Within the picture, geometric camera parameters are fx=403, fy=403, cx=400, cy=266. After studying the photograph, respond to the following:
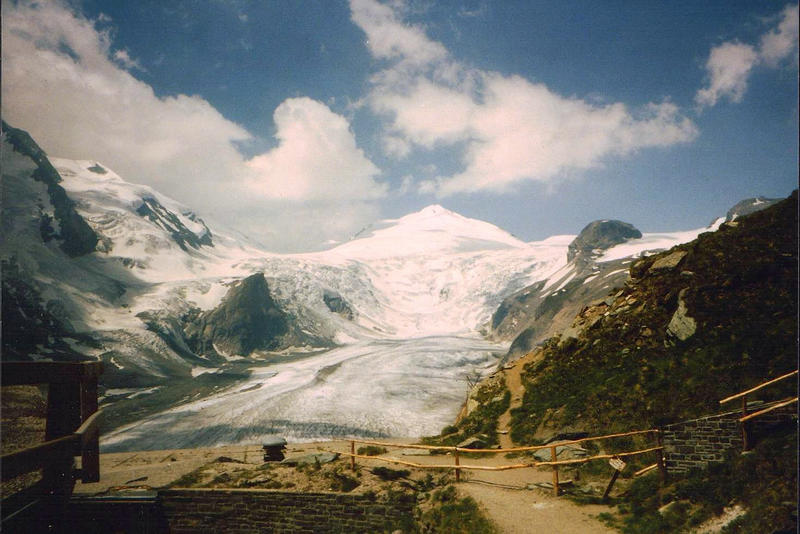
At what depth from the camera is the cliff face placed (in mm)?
14070

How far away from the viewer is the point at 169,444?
38969 mm

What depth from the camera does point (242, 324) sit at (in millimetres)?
102750

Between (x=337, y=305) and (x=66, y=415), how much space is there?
130 metres

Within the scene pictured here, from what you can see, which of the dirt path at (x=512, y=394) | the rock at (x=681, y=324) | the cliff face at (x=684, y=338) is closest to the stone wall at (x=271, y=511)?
the dirt path at (x=512, y=394)

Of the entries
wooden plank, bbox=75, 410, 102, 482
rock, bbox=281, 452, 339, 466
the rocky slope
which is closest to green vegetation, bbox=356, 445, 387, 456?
rock, bbox=281, 452, 339, 466

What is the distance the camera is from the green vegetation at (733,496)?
8113 mm

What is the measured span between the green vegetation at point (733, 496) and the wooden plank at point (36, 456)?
486 inches

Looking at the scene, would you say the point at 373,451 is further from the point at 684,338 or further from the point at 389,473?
the point at 684,338

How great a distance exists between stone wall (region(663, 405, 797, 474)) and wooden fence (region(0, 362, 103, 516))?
13.9 meters

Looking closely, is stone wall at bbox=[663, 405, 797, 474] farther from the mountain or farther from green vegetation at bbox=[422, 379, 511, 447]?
the mountain

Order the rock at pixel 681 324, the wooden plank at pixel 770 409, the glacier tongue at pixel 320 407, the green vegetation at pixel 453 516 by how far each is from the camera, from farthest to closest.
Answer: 1. the glacier tongue at pixel 320 407
2. the rock at pixel 681 324
3. the green vegetation at pixel 453 516
4. the wooden plank at pixel 770 409

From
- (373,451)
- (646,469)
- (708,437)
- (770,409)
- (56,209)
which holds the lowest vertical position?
(373,451)

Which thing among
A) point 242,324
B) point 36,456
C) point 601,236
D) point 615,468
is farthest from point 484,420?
point 601,236

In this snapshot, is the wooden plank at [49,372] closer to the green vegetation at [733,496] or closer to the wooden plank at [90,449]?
the wooden plank at [90,449]
